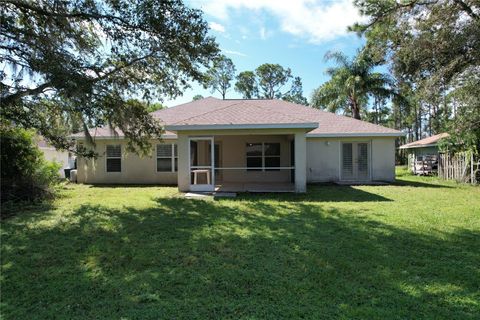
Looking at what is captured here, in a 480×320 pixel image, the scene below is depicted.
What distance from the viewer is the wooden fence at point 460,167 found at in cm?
1560

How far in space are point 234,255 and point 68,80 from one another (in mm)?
5446

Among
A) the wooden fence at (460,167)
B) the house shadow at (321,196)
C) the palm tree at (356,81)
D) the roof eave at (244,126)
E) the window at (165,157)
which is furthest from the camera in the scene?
the palm tree at (356,81)

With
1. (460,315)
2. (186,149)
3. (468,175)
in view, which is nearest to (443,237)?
(460,315)

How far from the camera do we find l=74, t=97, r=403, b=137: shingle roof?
12.1 meters

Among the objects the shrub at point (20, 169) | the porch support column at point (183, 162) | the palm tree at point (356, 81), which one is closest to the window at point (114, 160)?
the shrub at point (20, 169)

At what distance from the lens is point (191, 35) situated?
9.38 m

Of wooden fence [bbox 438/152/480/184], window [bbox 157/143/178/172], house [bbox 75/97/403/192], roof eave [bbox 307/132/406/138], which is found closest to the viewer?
wooden fence [bbox 438/152/480/184]

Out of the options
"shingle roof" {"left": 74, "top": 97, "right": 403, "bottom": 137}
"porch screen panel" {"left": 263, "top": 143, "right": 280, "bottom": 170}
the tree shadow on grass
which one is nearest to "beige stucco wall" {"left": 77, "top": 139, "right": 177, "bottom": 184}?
"shingle roof" {"left": 74, "top": 97, "right": 403, "bottom": 137}

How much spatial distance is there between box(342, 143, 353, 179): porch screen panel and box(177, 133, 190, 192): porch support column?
8.40m

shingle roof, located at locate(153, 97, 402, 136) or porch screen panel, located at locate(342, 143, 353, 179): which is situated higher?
shingle roof, located at locate(153, 97, 402, 136)

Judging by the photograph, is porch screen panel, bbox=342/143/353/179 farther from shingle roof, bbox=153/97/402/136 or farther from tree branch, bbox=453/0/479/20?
tree branch, bbox=453/0/479/20

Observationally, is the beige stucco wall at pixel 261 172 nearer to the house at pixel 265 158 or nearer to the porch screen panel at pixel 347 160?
the house at pixel 265 158

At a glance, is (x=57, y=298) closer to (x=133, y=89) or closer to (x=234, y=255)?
(x=234, y=255)

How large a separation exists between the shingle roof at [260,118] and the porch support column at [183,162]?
658 millimetres
